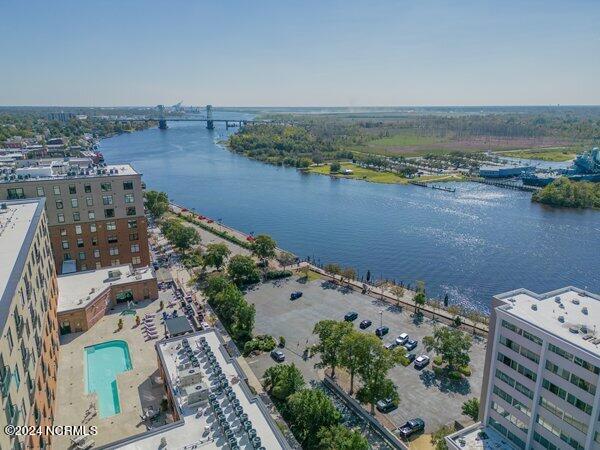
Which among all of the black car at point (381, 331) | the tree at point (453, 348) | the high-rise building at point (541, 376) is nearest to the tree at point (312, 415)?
the high-rise building at point (541, 376)

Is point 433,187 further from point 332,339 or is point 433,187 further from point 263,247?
point 332,339

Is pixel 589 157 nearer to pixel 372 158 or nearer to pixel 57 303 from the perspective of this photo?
pixel 372 158

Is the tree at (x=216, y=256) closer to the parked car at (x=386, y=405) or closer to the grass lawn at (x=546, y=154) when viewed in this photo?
the parked car at (x=386, y=405)

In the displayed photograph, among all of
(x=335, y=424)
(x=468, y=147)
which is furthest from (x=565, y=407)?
(x=468, y=147)

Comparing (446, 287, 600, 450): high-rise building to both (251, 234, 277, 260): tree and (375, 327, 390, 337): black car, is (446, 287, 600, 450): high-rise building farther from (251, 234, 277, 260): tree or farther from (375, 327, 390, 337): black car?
(251, 234, 277, 260): tree

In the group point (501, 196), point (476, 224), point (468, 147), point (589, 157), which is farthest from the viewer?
point (468, 147)

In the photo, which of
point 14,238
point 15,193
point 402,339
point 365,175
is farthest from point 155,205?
point 365,175
